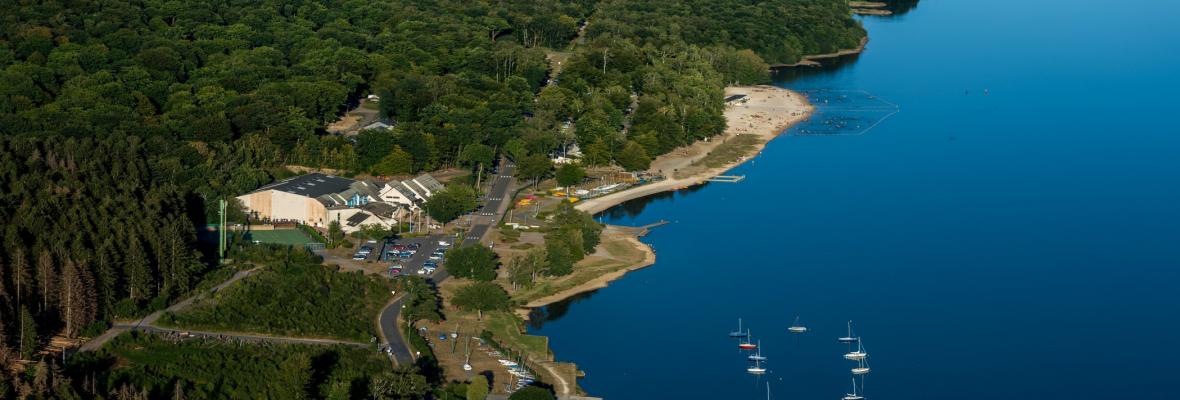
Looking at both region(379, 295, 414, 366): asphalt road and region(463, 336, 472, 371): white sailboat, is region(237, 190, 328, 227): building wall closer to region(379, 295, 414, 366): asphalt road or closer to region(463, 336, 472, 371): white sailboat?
region(379, 295, 414, 366): asphalt road

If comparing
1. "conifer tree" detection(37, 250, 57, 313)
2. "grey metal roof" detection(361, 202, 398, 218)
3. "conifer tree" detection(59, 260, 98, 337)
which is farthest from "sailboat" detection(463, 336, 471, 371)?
"grey metal roof" detection(361, 202, 398, 218)

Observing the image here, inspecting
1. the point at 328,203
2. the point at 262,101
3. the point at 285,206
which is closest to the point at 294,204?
the point at 285,206

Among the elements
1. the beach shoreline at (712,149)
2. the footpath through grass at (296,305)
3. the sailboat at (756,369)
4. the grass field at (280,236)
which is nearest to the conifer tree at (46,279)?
the footpath through grass at (296,305)

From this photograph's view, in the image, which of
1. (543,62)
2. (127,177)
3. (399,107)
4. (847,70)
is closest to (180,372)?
(127,177)

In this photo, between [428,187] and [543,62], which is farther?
[543,62]

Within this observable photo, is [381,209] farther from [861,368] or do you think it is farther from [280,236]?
[861,368]

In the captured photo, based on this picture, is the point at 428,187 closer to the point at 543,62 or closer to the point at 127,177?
the point at 127,177
